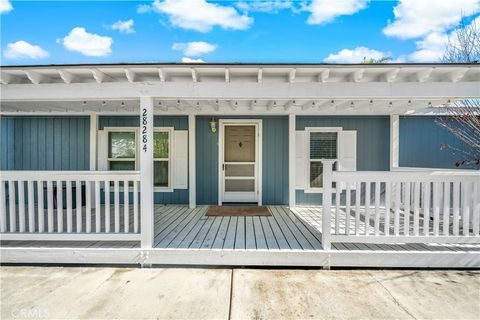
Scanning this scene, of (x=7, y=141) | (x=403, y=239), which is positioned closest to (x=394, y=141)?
(x=403, y=239)

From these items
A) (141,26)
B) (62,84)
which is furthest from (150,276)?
(141,26)

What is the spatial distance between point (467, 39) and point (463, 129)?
2447 mm

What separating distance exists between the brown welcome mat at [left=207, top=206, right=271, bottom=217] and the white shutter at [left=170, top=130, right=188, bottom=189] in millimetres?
1091

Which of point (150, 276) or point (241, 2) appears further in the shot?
point (241, 2)

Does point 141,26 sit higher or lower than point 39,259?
higher

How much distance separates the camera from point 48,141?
6160mm

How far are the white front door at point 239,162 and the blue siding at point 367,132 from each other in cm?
110

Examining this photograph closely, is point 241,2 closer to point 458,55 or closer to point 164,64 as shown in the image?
point 164,64

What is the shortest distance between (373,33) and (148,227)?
362 inches

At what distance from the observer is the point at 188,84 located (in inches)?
126

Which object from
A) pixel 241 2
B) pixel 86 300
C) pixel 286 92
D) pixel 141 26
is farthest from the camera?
pixel 141 26

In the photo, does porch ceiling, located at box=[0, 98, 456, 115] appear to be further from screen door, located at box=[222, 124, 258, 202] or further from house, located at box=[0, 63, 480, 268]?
screen door, located at box=[222, 124, 258, 202]

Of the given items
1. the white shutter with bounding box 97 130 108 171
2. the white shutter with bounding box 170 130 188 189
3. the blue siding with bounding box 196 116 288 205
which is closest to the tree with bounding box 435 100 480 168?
the blue siding with bounding box 196 116 288 205

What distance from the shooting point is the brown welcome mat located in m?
5.21
